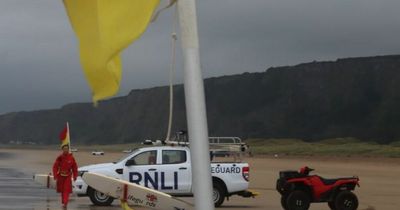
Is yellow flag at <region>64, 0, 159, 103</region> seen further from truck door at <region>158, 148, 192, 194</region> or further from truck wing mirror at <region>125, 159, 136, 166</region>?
truck wing mirror at <region>125, 159, 136, 166</region>

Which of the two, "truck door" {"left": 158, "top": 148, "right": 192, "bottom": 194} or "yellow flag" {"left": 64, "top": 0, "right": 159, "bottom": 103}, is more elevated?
"yellow flag" {"left": 64, "top": 0, "right": 159, "bottom": 103}

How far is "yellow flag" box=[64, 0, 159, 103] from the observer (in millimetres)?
3695

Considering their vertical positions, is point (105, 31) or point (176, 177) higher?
point (105, 31)

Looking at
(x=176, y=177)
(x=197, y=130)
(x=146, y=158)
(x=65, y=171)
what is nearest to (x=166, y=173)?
(x=176, y=177)

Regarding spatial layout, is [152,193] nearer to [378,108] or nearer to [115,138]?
[378,108]

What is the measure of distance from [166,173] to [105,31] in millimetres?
15287

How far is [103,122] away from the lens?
188 meters

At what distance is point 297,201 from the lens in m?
17.9

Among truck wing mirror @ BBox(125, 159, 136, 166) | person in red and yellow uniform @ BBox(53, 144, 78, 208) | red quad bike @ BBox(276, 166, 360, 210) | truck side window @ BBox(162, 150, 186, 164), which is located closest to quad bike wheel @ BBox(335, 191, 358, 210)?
red quad bike @ BBox(276, 166, 360, 210)

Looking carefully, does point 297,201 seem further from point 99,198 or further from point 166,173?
point 99,198

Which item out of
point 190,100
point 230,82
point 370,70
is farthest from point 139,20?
point 230,82

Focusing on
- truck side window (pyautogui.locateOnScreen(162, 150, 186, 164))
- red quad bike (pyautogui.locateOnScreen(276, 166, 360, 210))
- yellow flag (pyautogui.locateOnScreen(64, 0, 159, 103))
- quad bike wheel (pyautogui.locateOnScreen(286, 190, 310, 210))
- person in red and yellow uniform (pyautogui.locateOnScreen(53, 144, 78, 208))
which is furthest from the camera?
truck side window (pyautogui.locateOnScreen(162, 150, 186, 164))

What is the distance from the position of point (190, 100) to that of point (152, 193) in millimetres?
7044

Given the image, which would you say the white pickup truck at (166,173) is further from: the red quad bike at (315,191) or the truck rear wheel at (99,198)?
the red quad bike at (315,191)
